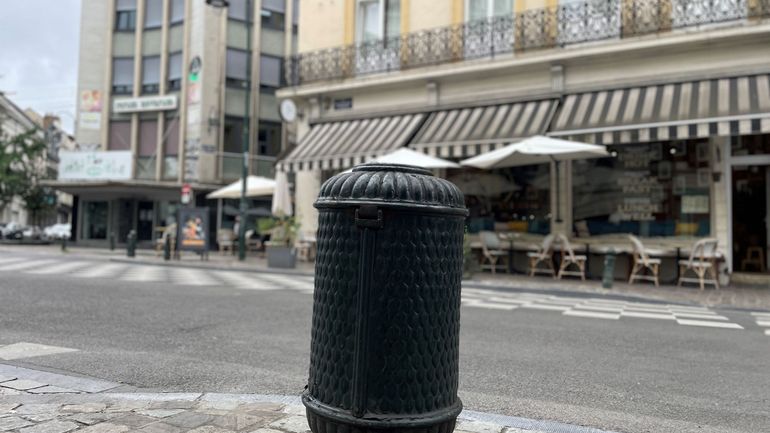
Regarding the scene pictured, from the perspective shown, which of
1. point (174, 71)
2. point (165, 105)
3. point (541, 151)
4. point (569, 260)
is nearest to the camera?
point (541, 151)

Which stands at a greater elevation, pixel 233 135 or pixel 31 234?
pixel 233 135

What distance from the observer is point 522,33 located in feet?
51.0

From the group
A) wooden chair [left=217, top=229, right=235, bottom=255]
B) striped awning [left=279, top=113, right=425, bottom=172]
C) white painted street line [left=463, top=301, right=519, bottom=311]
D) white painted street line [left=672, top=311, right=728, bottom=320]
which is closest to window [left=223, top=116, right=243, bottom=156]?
wooden chair [left=217, top=229, right=235, bottom=255]

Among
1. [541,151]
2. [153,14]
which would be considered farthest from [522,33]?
[153,14]

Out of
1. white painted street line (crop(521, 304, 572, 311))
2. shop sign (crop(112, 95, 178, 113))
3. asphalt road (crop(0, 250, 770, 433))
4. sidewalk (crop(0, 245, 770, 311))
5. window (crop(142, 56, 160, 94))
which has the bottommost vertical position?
asphalt road (crop(0, 250, 770, 433))

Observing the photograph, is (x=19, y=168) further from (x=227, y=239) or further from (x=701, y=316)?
(x=701, y=316)

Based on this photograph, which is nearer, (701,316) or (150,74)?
(701,316)

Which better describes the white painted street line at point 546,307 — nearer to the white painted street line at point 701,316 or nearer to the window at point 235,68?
the white painted street line at point 701,316

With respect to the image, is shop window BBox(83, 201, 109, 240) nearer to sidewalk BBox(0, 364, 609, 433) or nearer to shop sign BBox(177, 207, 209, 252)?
shop sign BBox(177, 207, 209, 252)

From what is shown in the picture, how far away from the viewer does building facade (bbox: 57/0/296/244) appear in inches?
1110

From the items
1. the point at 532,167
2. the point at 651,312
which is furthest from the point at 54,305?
the point at 532,167

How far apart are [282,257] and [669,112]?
9.97m

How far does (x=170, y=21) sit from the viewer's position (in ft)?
99.7

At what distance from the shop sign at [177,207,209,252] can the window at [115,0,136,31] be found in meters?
17.0
